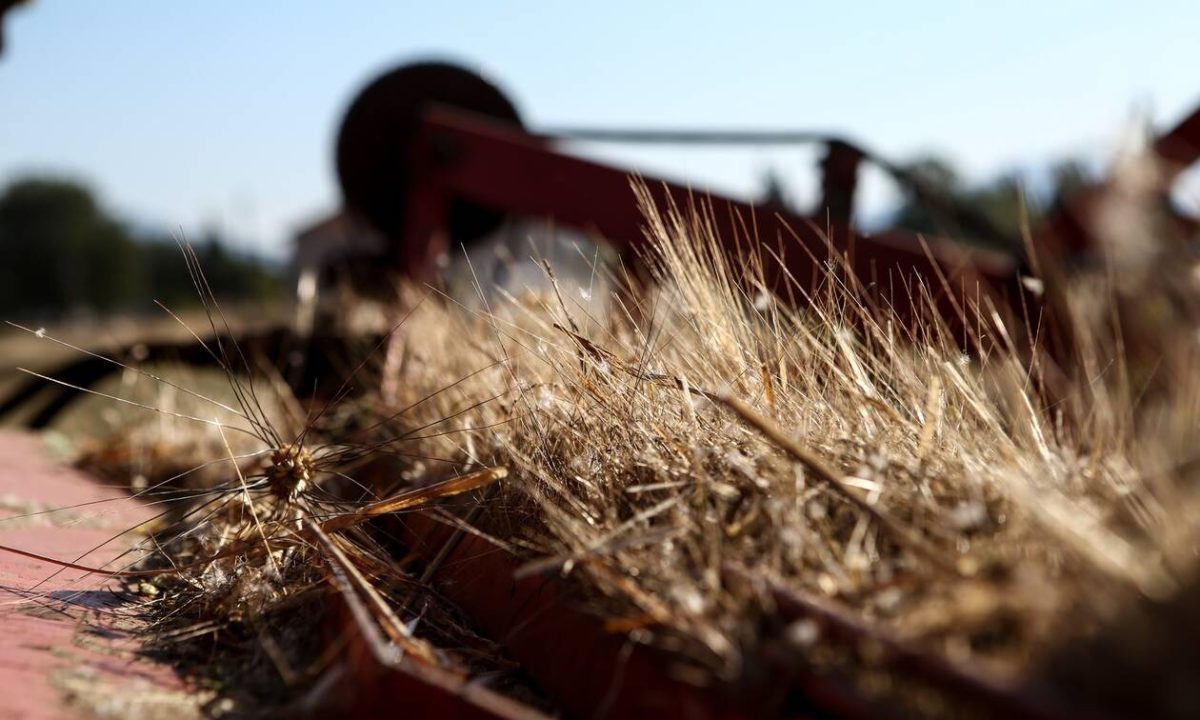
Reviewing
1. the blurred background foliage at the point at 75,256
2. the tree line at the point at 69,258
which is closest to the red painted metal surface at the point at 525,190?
the blurred background foliage at the point at 75,256

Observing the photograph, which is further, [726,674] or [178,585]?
[178,585]

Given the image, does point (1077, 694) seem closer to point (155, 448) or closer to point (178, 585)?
point (178, 585)

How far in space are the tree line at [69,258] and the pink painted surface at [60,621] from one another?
40.6m

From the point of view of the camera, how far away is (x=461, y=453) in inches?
98.0

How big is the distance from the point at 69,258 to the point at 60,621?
160 ft

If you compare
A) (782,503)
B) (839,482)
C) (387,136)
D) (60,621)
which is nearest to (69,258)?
(387,136)

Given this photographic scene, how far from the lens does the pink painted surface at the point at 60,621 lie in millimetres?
1517

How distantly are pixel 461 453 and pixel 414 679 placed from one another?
106 centimetres

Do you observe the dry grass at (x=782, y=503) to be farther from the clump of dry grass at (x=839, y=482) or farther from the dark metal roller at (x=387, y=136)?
the dark metal roller at (x=387, y=136)

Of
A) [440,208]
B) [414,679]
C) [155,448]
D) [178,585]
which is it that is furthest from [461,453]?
[440,208]

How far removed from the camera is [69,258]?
45.6 meters

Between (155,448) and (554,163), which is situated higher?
(554,163)

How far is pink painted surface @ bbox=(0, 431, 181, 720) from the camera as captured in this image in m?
1.52

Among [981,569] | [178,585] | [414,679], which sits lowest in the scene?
[178,585]
